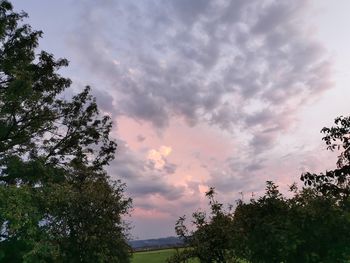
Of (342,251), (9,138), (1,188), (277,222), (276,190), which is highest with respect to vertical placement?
(9,138)

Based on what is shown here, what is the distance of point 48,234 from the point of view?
2342 centimetres

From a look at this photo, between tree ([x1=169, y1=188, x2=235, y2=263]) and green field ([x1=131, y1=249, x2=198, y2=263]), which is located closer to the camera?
tree ([x1=169, y1=188, x2=235, y2=263])

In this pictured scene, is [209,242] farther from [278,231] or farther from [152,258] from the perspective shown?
[152,258]

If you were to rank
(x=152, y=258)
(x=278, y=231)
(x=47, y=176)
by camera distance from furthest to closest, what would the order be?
1. (x=152, y=258)
2. (x=47, y=176)
3. (x=278, y=231)

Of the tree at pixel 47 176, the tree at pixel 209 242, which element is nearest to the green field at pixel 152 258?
the tree at pixel 47 176

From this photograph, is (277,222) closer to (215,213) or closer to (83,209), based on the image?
(215,213)

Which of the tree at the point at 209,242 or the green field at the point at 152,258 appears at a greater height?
the green field at the point at 152,258

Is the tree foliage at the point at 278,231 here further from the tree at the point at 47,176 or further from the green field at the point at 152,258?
the green field at the point at 152,258

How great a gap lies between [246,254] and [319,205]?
3.77 m

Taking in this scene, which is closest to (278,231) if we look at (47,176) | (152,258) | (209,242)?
(209,242)

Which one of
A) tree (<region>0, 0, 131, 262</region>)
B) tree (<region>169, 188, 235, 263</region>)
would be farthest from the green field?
tree (<region>169, 188, 235, 263</region>)

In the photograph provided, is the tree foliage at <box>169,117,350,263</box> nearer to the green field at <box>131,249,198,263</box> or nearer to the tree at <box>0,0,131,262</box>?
the tree at <box>0,0,131,262</box>

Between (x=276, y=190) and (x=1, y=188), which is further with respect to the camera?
(x=1, y=188)

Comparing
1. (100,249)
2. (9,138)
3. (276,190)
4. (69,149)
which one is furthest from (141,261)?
(276,190)
